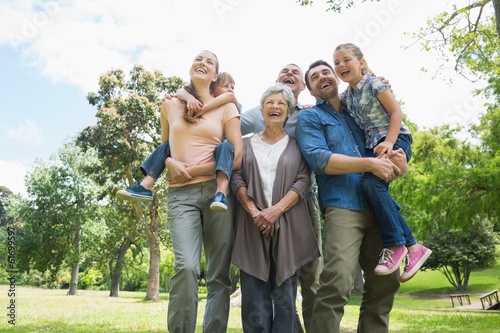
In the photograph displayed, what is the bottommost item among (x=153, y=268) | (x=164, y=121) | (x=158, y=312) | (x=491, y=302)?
(x=491, y=302)

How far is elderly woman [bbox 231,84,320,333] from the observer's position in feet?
10.8

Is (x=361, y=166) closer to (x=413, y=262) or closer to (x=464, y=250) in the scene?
(x=413, y=262)

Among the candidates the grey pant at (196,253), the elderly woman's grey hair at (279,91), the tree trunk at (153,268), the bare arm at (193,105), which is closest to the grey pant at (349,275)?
the grey pant at (196,253)

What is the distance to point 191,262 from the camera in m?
3.40

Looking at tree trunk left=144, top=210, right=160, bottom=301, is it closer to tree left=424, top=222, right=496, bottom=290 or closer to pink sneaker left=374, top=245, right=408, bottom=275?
tree left=424, top=222, right=496, bottom=290

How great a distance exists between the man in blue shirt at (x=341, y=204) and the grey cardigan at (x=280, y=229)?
0.14 m

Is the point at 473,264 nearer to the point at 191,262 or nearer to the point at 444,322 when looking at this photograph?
the point at 444,322

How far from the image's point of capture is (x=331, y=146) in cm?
358

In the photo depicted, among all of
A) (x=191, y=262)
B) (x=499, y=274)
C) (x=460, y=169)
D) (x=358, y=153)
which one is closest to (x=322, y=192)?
(x=358, y=153)

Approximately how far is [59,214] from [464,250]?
28.7 meters

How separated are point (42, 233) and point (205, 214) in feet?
103

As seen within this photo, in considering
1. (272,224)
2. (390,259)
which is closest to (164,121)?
(272,224)

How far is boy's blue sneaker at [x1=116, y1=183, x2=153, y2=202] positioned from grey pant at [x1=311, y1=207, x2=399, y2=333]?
1526 millimetres

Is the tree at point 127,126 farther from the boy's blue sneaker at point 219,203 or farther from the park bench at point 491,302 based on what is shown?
the boy's blue sneaker at point 219,203
